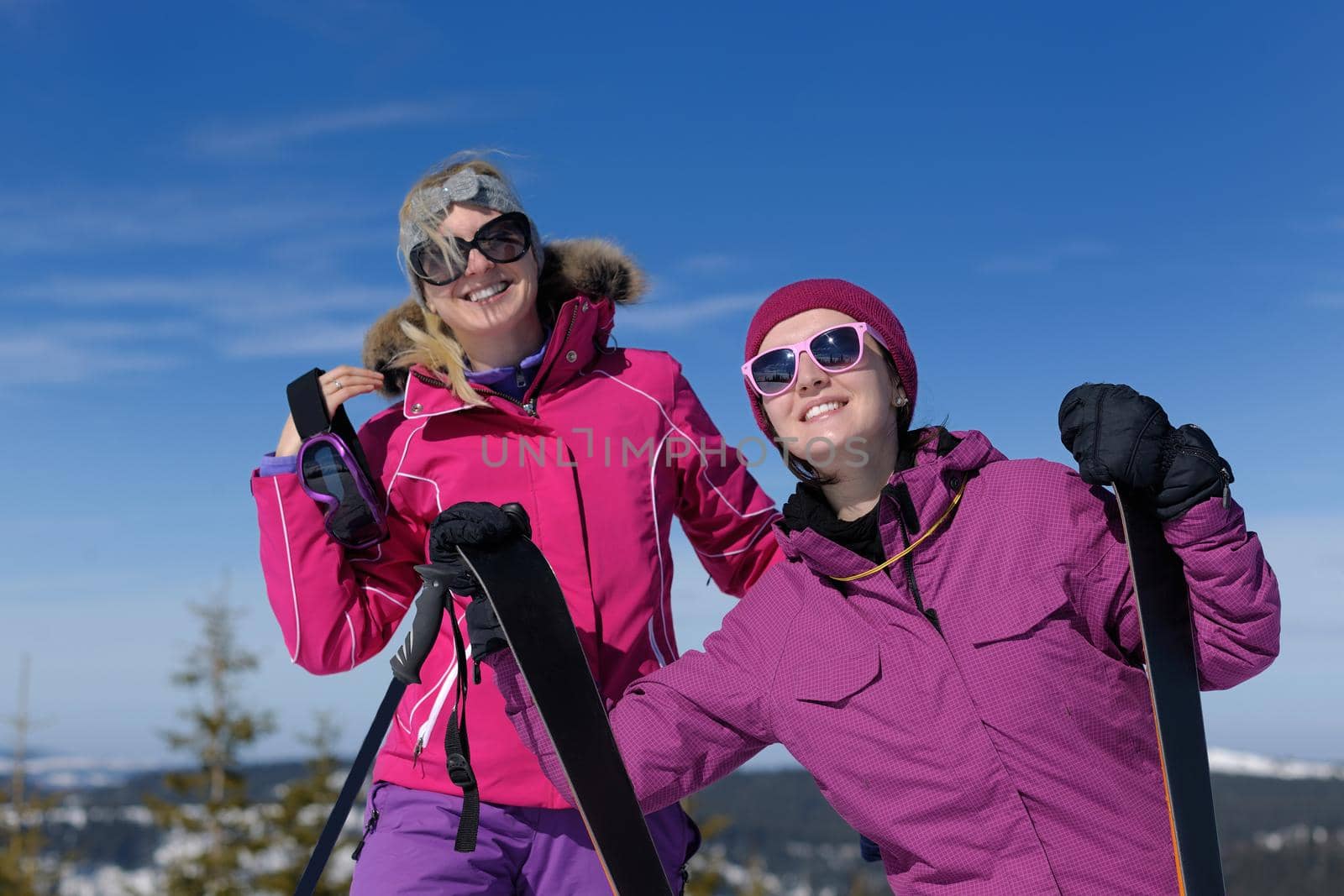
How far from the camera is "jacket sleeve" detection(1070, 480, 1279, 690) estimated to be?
2.17 meters

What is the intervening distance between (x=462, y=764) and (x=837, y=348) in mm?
1308

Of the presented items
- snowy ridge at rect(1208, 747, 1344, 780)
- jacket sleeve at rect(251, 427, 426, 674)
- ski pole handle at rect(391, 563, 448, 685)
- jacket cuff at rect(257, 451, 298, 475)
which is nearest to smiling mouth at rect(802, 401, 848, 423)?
ski pole handle at rect(391, 563, 448, 685)

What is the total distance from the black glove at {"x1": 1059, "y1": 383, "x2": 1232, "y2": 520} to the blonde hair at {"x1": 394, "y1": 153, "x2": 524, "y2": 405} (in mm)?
1586

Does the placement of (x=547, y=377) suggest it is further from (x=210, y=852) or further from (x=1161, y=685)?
(x=210, y=852)

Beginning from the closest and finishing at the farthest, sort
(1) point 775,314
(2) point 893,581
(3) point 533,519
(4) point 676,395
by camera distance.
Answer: (2) point 893,581, (1) point 775,314, (3) point 533,519, (4) point 676,395

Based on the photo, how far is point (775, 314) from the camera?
2691 mm

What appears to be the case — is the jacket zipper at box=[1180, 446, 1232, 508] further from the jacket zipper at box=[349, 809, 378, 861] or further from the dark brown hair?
the jacket zipper at box=[349, 809, 378, 861]

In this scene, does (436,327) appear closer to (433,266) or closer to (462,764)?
(433,266)

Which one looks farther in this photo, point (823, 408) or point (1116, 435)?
point (823, 408)

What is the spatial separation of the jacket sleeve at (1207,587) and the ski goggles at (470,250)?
1678mm

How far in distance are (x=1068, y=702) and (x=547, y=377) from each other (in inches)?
63.5

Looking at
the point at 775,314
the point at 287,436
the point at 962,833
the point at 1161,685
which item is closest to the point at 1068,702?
the point at 1161,685

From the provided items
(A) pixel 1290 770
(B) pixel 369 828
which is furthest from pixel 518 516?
(A) pixel 1290 770

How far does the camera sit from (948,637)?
2.31m
